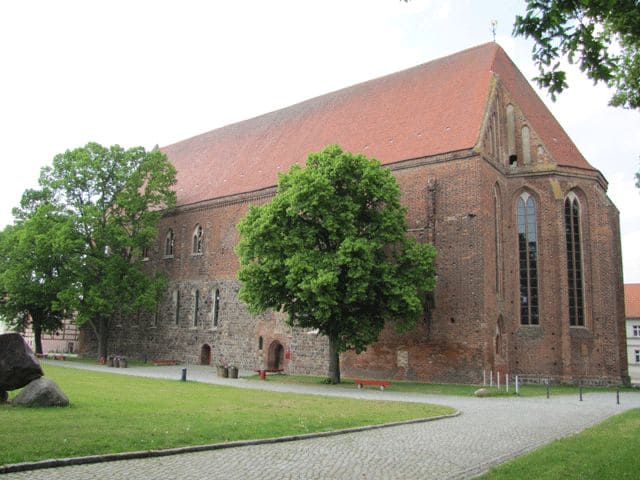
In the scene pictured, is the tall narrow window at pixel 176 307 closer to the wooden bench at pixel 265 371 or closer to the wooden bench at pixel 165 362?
the wooden bench at pixel 165 362

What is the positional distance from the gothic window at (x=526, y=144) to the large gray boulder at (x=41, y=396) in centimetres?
2335

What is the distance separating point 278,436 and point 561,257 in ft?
68.0

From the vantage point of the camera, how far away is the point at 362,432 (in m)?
11.4

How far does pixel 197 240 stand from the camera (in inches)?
1490

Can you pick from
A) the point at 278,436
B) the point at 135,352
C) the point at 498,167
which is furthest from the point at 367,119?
the point at 278,436

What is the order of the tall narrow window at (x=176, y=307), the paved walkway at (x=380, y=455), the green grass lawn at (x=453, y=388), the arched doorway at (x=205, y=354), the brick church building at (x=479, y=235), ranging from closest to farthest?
the paved walkway at (x=380, y=455) → the green grass lawn at (x=453, y=388) → the brick church building at (x=479, y=235) → the arched doorway at (x=205, y=354) → the tall narrow window at (x=176, y=307)

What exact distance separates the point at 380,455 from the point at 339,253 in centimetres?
1324

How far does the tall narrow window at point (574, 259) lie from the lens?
27.0 m

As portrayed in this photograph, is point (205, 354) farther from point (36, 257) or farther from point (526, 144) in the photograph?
point (526, 144)

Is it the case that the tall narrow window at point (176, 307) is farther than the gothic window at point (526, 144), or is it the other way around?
the tall narrow window at point (176, 307)

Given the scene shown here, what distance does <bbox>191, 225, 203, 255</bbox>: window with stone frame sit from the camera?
37.6m

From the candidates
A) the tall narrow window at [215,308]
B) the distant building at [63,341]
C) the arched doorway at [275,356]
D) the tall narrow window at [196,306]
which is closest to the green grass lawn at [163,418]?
the arched doorway at [275,356]

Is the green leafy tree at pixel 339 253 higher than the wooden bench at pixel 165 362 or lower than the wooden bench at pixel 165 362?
higher

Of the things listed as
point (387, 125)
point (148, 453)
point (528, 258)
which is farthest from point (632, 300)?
point (148, 453)
